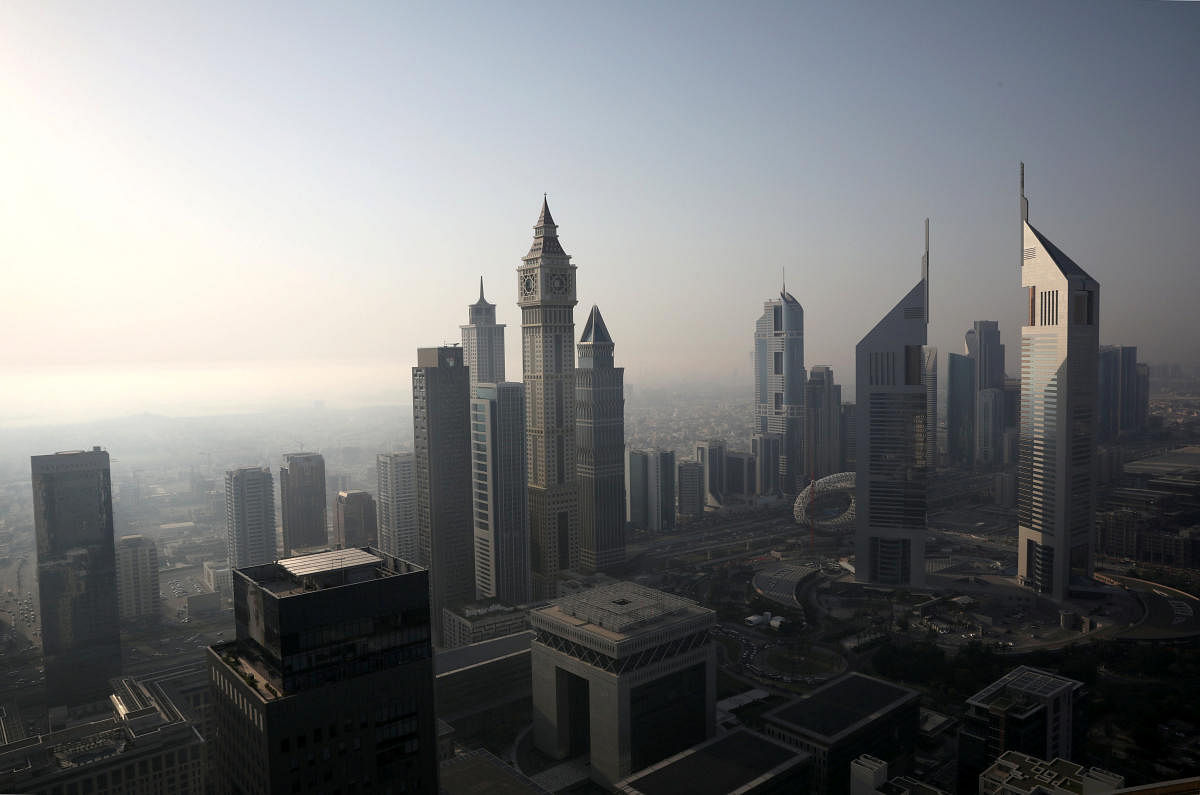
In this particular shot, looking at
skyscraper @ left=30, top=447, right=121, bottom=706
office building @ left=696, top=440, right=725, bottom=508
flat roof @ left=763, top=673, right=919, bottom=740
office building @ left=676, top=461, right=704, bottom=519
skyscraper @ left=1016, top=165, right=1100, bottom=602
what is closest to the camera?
flat roof @ left=763, top=673, right=919, bottom=740

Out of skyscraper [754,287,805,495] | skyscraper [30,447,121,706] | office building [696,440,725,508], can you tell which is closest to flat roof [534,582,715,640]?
skyscraper [30,447,121,706]

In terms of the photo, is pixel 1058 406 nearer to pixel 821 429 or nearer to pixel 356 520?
pixel 821 429

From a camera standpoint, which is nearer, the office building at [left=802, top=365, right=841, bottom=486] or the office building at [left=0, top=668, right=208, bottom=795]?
the office building at [left=0, top=668, right=208, bottom=795]

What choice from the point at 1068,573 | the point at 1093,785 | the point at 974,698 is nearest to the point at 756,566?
the point at 1068,573

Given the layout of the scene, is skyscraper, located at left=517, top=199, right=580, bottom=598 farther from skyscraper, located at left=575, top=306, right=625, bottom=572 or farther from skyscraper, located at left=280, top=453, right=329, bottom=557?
skyscraper, located at left=280, top=453, right=329, bottom=557

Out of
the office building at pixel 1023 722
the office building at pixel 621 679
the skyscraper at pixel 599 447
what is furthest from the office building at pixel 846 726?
the skyscraper at pixel 599 447

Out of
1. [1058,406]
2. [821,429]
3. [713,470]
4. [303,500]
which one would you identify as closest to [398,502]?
[303,500]

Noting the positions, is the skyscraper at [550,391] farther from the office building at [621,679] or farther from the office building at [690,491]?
the office building at [690,491]
